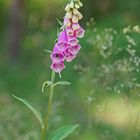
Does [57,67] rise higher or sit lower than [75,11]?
lower

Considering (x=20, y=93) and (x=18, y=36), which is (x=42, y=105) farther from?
(x=18, y=36)

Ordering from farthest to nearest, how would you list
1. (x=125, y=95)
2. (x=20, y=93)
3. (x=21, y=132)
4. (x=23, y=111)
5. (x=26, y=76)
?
(x=26, y=76) < (x=20, y=93) < (x=23, y=111) < (x=21, y=132) < (x=125, y=95)

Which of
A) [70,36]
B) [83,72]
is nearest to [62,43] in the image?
[70,36]

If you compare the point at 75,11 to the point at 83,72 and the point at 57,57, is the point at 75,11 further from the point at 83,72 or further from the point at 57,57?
the point at 83,72

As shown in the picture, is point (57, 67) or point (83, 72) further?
point (83, 72)

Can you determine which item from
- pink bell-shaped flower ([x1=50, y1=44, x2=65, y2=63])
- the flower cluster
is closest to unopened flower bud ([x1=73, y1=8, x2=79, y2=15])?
the flower cluster

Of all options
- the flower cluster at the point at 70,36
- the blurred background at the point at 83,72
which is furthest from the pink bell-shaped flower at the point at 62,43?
the blurred background at the point at 83,72

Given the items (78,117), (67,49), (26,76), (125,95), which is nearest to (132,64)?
(125,95)

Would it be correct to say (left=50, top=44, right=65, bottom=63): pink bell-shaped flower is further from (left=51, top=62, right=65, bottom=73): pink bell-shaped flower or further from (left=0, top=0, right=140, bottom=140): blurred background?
(left=0, top=0, right=140, bottom=140): blurred background
